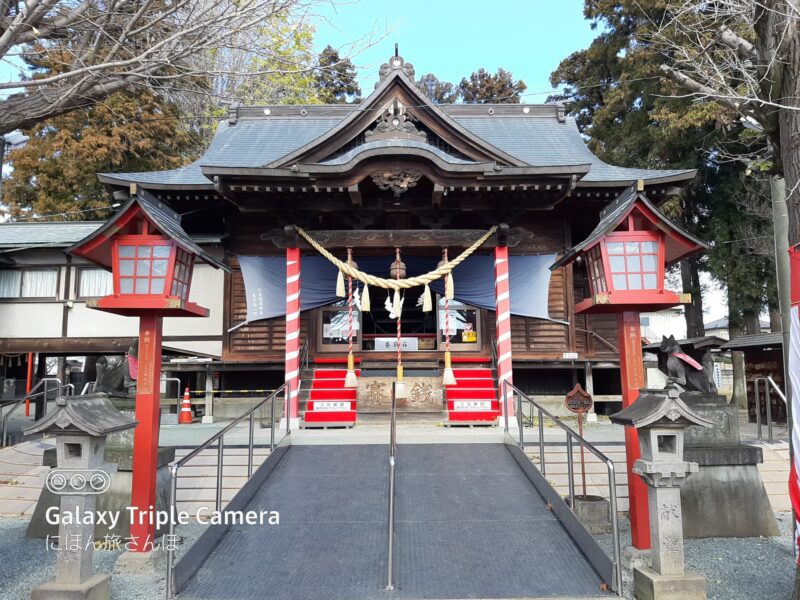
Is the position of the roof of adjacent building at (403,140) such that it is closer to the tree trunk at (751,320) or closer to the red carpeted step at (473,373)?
the red carpeted step at (473,373)

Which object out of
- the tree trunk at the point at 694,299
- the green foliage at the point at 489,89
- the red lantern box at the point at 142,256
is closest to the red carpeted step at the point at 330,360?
the red lantern box at the point at 142,256

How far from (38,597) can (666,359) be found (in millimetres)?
7127

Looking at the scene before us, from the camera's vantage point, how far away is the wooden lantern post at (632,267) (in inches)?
218

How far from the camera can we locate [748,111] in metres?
5.05

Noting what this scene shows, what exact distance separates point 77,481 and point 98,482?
0.59ft

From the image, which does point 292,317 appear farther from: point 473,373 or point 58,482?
point 58,482

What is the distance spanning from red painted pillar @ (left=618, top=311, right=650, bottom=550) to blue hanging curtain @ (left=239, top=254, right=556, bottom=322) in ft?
16.3

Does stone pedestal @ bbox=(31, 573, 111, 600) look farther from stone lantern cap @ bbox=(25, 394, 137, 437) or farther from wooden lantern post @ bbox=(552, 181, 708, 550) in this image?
wooden lantern post @ bbox=(552, 181, 708, 550)

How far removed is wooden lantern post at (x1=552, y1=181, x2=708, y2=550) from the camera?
5547 millimetres

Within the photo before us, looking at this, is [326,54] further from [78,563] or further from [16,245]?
[16,245]

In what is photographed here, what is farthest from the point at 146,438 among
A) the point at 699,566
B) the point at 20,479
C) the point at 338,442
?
the point at 699,566

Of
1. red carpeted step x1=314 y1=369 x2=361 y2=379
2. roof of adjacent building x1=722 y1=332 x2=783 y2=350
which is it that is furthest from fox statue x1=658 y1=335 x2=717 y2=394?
roof of adjacent building x1=722 y1=332 x2=783 y2=350

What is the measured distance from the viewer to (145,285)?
5.55 metres

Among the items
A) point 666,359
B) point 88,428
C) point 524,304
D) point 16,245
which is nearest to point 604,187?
point 524,304
